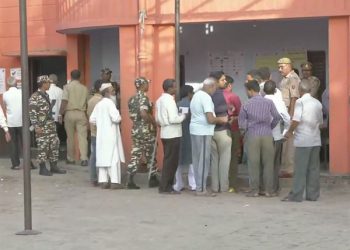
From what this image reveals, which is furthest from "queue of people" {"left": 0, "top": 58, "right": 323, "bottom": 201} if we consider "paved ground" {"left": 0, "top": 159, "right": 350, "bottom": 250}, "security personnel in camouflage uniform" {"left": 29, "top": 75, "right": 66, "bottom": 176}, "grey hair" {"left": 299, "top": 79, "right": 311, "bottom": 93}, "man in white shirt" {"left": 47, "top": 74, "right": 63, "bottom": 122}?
"man in white shirt" {"left": 47, "top": 74, "right": 63, "bottom": 122}

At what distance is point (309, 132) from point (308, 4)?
2.41 meters

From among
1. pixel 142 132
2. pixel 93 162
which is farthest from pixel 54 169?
pixel 142 132

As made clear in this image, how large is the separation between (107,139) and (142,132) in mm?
557

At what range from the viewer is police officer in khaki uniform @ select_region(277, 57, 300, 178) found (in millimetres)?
11797

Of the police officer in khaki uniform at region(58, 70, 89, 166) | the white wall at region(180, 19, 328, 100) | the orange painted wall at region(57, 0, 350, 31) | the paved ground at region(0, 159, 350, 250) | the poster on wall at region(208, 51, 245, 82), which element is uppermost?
the orange painted wall at region(57, 0, 350, 31)

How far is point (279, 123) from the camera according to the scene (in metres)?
11.1

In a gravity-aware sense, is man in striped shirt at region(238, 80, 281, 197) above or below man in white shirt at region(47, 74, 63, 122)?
below

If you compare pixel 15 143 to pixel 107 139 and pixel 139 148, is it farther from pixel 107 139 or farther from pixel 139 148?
pixel 139 148

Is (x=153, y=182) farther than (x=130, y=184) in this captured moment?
Yes

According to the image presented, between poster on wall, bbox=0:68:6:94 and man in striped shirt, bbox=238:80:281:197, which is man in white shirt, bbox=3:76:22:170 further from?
man in striped shirt, bbox=238:80:281:197

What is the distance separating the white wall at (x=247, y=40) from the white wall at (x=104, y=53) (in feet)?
4.57

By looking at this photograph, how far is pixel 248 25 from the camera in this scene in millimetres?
15047

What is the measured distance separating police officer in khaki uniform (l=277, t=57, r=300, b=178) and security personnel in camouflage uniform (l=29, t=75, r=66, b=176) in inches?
159

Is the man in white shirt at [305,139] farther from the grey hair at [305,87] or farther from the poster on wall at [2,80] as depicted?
the poster on wall at [2,80]
